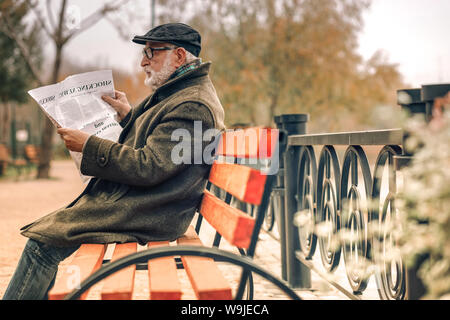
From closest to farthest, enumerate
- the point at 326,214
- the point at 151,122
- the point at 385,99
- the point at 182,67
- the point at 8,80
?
the point at 151,122
the point at 182,67
the point at 326,214
the point at 385,99
the point at 8,80

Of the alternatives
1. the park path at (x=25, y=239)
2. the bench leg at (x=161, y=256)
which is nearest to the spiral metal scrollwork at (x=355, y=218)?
the park path at (x=25, y=239)

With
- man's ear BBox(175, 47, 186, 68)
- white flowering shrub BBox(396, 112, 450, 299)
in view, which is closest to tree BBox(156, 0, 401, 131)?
man's ear BBox(175, 47, 186, 68)

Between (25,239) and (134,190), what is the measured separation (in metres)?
4.66

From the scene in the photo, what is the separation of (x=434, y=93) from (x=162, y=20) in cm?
2047

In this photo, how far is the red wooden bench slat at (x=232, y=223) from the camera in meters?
1.99

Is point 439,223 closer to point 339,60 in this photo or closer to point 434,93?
point 434,93

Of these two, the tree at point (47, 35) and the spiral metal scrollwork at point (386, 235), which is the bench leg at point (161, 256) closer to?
the spiral metal scrollwork at point (386, 235)

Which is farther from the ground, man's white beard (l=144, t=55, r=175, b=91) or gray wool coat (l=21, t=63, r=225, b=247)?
man's white beard (l=144, t=55, r=175, b=91)

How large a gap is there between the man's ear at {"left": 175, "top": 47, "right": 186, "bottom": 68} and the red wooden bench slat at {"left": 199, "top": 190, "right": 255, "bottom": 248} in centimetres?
86

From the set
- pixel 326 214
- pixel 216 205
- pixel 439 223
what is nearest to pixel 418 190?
pixel 439 223

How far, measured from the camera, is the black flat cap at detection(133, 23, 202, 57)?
9.55 ft

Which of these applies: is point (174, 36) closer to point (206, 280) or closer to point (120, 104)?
point (120, 104)

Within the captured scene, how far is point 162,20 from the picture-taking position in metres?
21.5

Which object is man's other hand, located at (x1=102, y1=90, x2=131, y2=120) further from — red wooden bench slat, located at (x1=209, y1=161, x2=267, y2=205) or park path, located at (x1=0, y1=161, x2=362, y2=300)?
park path, located at (x1=0, y1=161, x2=362, y2=300)
